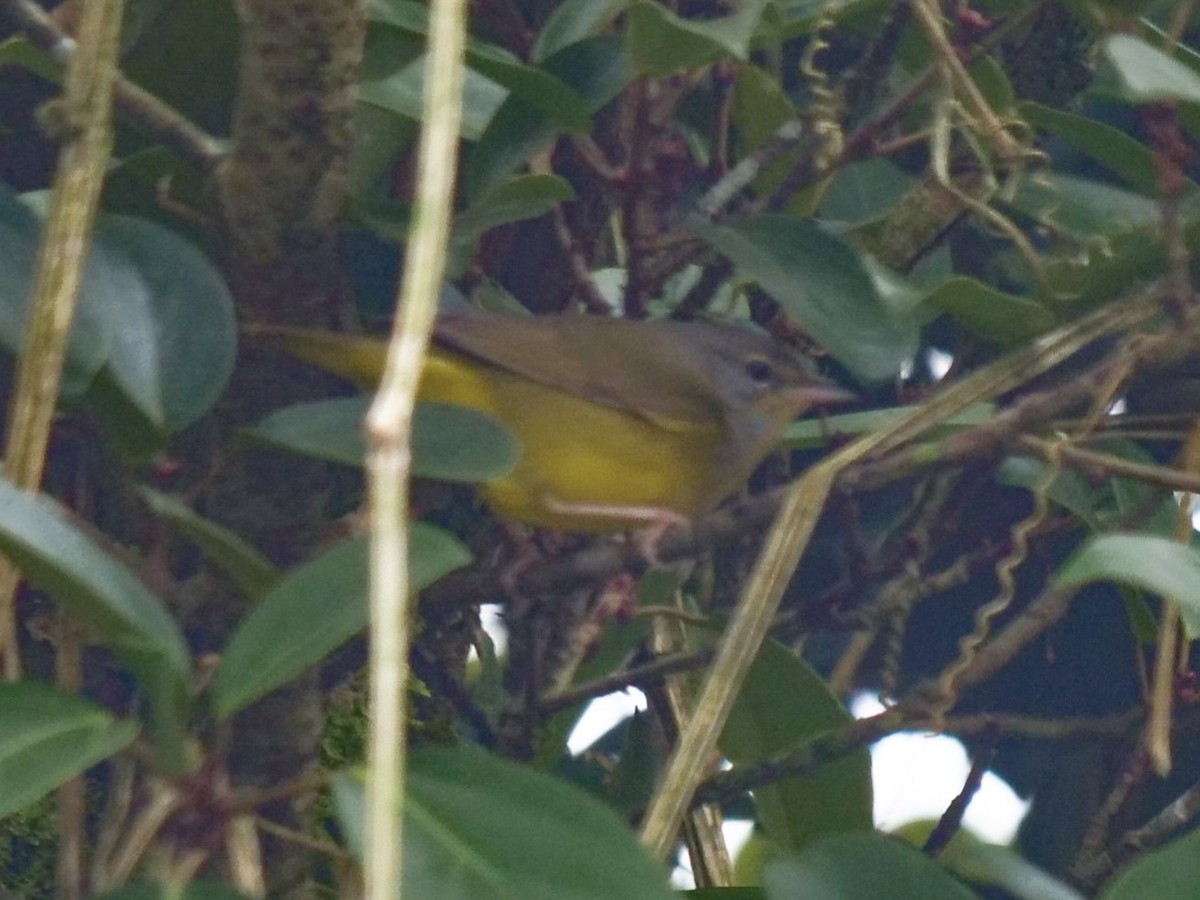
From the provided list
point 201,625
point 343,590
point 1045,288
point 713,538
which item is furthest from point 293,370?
point 1045,288

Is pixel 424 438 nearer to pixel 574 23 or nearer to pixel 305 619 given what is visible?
pixel 305 619

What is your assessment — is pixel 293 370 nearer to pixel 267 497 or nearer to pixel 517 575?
pixel 267 497

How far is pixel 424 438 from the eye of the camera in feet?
4.46

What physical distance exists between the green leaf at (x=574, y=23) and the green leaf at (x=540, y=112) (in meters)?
0.01

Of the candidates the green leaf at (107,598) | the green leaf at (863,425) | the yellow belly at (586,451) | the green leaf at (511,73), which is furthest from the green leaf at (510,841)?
the yellow belly at (586,451)

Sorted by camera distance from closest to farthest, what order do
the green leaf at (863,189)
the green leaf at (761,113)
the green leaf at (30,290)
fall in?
the green leaf at (30,290)
the green leaf at (761,113)
the green leaf at (863,189)

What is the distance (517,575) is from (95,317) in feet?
1.33

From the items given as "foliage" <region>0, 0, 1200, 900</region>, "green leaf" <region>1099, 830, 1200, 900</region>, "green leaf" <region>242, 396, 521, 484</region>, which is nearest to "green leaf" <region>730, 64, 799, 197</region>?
"foliage" <region>0, 0, 1200, 900</region>

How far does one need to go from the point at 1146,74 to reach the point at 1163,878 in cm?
53

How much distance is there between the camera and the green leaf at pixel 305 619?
1.08 m

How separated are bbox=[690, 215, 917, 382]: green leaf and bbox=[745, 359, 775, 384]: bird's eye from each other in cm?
63

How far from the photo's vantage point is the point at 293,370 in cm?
155

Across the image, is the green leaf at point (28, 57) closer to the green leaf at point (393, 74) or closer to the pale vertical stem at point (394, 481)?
the green leaf at point (393, 74)

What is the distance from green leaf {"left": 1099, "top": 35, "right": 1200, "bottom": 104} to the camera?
1204mm
